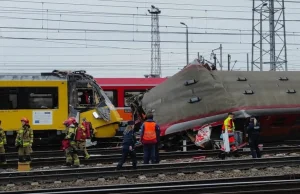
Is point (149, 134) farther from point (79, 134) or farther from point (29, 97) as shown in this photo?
point (29, 97)

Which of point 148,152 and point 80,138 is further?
point 80,138

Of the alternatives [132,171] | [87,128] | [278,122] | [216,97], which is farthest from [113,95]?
[132,171]

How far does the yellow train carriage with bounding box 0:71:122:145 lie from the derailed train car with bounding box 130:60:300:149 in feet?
5.86

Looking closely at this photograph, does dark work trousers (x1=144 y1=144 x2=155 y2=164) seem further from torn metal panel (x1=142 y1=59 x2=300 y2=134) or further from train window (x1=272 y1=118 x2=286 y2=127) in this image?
train window (x1=272 y1=118 x2=286 y2=127)

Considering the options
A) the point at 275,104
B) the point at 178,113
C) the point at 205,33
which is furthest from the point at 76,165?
the point at 205,33

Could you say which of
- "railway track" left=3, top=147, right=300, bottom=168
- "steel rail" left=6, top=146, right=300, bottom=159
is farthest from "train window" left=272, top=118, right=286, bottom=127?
"railway track" left=3, top=147, right=300, bottom=168

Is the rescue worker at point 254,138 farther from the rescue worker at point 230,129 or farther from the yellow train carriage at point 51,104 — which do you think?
the yellow train carriage at point 51,104

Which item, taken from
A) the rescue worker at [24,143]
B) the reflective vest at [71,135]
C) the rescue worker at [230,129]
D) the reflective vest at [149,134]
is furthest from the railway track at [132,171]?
the rescue worker at [230,129]

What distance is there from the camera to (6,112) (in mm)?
17266

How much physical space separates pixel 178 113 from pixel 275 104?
349cm

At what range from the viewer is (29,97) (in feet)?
57.6

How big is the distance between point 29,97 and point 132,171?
7894 mm

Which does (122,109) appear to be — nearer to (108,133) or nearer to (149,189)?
(108,133)

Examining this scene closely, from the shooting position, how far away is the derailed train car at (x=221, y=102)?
15.9m
